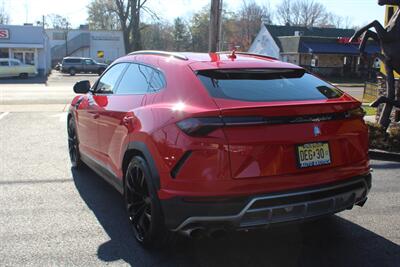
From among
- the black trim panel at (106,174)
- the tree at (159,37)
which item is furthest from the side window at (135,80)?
the tree at (159,37)

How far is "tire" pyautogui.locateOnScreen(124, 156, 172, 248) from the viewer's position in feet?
12.6

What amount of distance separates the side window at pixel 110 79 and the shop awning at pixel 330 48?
142ft

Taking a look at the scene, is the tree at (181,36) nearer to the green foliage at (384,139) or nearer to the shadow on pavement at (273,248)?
the green foliage at (384,139)

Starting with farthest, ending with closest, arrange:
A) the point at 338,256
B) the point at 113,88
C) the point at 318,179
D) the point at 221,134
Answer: the point at 113,88
the point at 338,256
the point at 318,179
the point at 221,134

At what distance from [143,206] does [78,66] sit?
49134 millimetres

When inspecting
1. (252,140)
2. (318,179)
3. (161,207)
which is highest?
(252,140)

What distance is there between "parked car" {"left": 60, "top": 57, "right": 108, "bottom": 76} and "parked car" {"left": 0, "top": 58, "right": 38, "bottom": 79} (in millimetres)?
8310

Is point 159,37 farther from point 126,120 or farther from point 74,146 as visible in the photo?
point 126,120

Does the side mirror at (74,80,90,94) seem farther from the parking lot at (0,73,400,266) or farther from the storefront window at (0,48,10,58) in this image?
the storefront window at (0,48,10,58)

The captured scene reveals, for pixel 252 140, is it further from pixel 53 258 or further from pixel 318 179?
pixel 53 258

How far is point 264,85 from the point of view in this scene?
4062mm

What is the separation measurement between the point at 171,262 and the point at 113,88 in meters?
2.18

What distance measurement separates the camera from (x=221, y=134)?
3.45m

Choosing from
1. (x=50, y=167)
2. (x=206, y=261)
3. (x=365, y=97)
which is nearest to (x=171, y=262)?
(x=206, y=261)
